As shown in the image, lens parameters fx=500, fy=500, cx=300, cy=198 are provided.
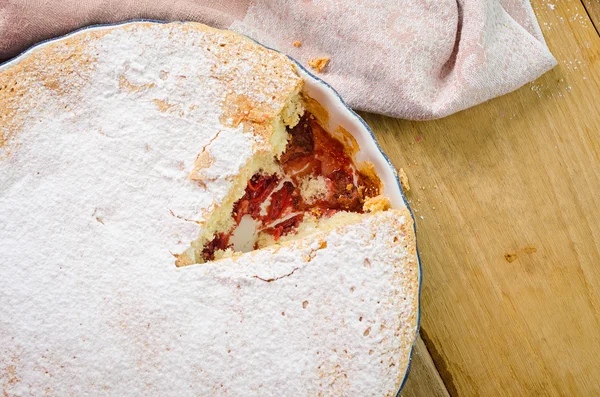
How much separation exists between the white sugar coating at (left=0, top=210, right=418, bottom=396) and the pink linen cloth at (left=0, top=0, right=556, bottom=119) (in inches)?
20.5

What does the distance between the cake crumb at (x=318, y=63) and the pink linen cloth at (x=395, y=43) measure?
0.08ft

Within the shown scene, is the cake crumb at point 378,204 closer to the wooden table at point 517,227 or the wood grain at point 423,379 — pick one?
the wooden table at point 517,227

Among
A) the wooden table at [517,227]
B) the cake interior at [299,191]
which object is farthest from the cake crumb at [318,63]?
the wooden table at [517,227]

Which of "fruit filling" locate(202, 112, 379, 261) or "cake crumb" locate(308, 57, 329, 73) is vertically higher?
"cake crumb" locate(308, 57, 329, 73)

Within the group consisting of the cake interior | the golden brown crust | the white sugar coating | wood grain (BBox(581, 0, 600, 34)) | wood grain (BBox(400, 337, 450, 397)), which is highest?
wood grain (BBox(581, 0, 600, 34))

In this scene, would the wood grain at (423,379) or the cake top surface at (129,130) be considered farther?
the wood grain at (423,379)

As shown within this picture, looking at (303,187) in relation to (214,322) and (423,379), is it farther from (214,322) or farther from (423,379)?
(423,379)

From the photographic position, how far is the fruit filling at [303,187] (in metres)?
1.87

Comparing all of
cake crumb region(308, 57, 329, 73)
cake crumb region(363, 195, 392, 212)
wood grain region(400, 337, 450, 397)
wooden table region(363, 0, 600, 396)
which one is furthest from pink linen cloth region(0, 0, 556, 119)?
wood grain region(400, 337, 450, 397)

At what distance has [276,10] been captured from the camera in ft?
6.23

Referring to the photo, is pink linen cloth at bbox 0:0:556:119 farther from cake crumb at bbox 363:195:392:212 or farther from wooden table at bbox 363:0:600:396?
cake crumb at bbox 363:195:392:212

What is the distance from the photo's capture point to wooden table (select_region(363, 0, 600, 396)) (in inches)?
77.6

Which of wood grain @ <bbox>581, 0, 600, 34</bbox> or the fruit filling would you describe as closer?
the fruit filling

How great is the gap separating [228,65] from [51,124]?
0.62m
